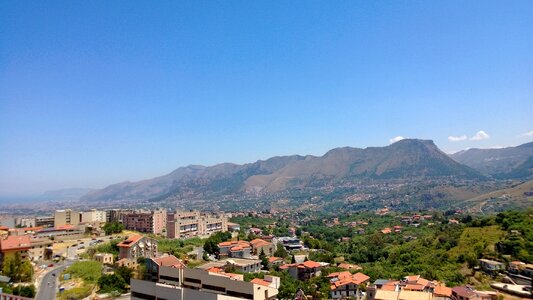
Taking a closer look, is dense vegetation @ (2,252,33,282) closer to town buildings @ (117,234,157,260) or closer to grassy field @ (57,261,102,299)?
grassy field @ (57,261,102,299)

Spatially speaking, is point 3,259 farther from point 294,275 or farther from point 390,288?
point 390,288

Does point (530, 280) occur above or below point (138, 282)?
below

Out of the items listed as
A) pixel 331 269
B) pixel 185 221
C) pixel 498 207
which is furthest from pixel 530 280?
pixel 498 207

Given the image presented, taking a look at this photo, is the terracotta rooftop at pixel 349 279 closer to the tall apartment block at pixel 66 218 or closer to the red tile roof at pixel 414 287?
→ the red tile roof at pixel 414 287

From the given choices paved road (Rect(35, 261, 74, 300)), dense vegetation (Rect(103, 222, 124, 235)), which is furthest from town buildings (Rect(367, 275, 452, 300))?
dense vegetation (Rect(103, 222, 124, 235))

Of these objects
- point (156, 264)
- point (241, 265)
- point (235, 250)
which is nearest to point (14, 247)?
point (156, 264)

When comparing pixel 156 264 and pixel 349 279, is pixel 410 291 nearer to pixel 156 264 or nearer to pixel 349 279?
pixel 349 279
